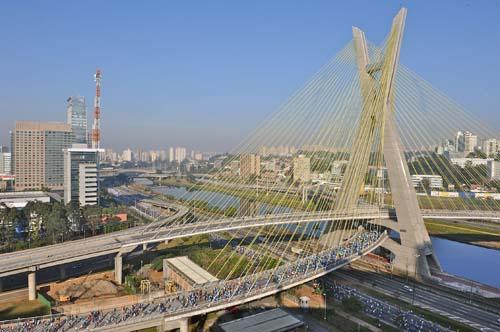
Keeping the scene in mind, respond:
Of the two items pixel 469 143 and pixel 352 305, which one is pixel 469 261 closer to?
pixel 352 305

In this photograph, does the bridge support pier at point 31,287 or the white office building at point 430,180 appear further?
the white office building at point 430,180

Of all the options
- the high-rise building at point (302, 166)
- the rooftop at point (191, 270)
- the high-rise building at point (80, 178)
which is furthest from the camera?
the high-rise building at point (80, 178)

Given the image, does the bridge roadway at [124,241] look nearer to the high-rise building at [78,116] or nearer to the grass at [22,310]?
the grass at [22,310]

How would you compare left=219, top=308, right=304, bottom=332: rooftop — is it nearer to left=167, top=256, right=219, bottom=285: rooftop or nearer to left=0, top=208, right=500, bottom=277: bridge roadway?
left=167, top=256, right=219, bottom=285: rooftop

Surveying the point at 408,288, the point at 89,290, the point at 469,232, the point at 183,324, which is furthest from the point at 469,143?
the point at 183,324

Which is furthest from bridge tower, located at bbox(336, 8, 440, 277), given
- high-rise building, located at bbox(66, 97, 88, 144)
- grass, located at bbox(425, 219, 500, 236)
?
high-rise building, located at bbox(66, 97, 88, 144)

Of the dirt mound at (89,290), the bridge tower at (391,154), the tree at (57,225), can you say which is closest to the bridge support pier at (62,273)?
the dirt mound at (89,290)
